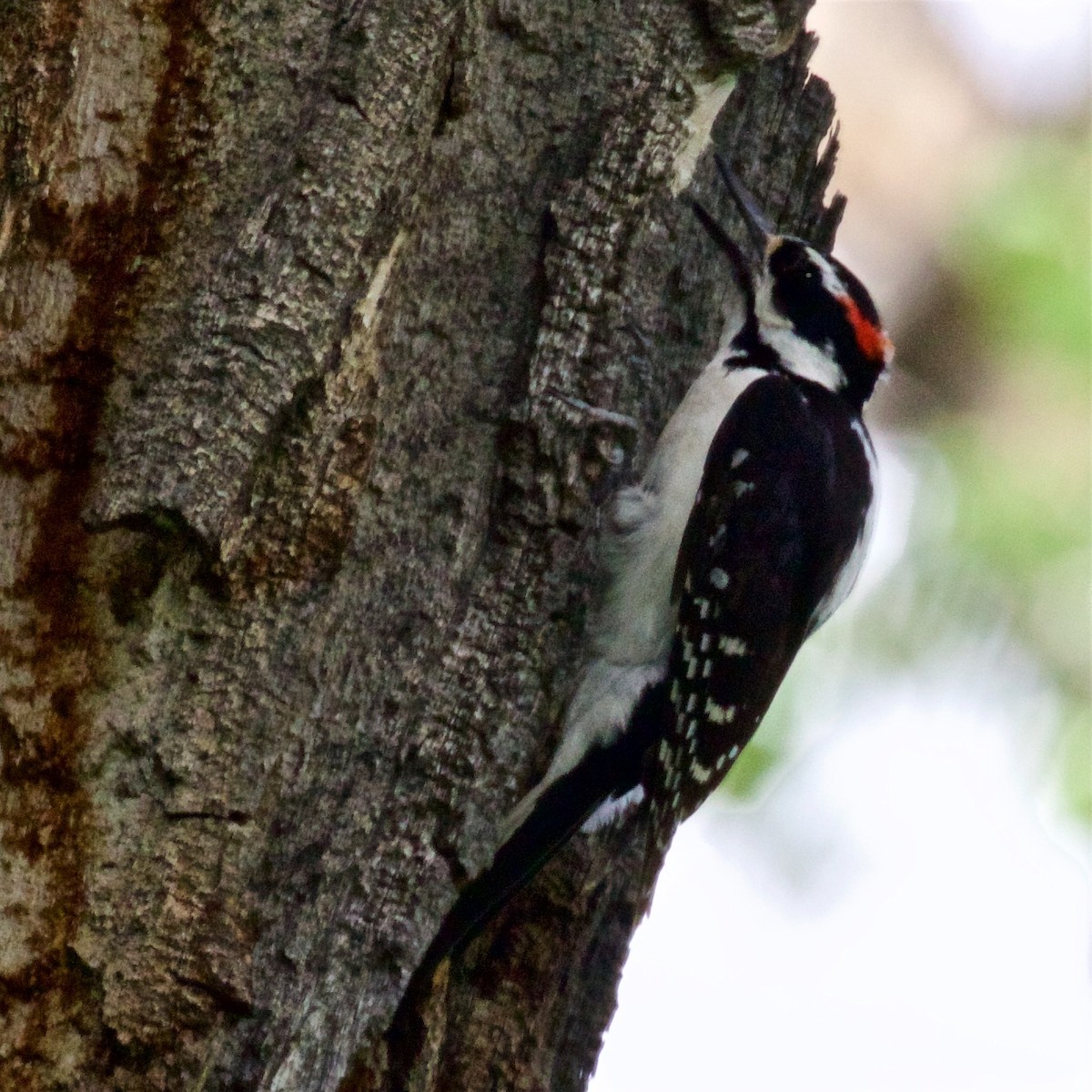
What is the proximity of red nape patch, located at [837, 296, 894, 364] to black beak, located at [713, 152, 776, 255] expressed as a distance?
0.48 meters

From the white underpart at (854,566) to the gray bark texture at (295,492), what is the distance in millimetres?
971

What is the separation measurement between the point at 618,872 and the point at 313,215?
1.20 meters

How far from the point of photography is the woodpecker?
2.58 m

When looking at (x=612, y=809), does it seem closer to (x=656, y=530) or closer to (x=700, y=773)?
(x=700, y=773)

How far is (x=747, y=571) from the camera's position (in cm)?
285

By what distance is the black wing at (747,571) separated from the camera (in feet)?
9.14

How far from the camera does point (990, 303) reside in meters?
3.88

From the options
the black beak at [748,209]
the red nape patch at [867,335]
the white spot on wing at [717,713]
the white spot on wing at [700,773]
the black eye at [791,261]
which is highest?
Result: the red nape patch at [867,335]

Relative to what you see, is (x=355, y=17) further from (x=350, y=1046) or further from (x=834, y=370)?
(x=834, y=370)

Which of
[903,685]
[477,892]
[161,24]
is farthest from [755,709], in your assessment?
[161,24]

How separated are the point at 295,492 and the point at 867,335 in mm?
1772

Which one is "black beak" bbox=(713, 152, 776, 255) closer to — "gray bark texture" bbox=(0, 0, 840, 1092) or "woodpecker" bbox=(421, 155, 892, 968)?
"woodpecker" bbox=(421, 155, 892, 968)

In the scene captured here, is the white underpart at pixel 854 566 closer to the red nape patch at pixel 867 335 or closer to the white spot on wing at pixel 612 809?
the red nape patch at pixel 867 335

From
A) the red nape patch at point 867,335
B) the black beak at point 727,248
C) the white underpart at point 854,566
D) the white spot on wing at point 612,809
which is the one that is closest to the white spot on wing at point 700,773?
the white spot on wing at point 612,809
